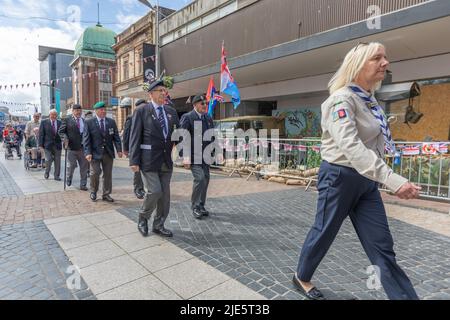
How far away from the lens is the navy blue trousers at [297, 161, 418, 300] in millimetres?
2125

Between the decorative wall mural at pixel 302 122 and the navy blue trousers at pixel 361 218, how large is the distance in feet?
35.1

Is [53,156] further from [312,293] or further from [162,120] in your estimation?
[312,293]

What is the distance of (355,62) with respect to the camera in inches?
86.4

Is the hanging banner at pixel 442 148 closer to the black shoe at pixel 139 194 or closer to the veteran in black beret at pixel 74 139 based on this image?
the black shoe at pixel 139 194

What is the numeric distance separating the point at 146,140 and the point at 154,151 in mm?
181

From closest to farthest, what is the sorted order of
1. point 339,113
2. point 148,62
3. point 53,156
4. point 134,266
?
point 339,113 → point 134,266 → point 53,156 → point 148,62

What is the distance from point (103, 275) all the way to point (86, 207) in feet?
9.85

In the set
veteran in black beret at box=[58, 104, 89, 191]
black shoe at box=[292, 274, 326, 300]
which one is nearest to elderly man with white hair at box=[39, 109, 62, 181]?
veteran in black beret at box=[58, 104, 89, 191]

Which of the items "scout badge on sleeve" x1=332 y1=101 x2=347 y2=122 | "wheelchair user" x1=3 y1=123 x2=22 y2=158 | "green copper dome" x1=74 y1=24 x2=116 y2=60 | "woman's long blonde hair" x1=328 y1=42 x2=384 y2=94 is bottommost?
"wheelchair user" x1=3 y1=123 x2=22 y2=158

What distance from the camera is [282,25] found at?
10.8 metres

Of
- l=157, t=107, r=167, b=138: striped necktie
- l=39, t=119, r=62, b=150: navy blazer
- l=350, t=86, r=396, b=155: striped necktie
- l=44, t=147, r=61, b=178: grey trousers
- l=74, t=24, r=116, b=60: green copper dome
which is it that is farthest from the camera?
l=74, t=24, r=116, b=60: green copper dome

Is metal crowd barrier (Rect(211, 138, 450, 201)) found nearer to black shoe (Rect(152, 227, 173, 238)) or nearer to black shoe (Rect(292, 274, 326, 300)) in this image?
black shoe (Rect(292, 274, 326, 300))

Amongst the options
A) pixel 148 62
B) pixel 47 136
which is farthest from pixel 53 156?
pixel 148 62
